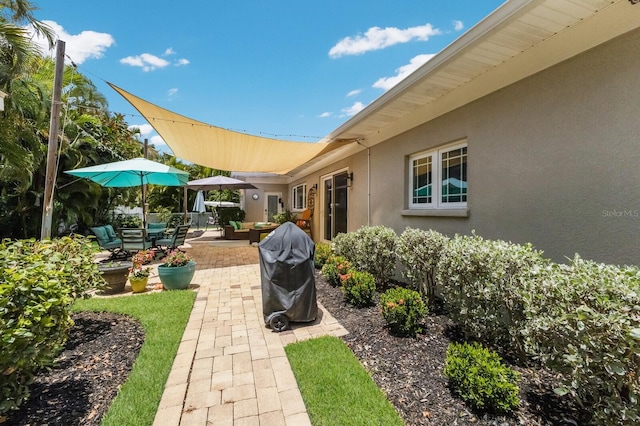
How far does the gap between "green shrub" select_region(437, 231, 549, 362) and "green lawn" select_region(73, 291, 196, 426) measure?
3415 millimetres

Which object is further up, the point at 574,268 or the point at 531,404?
the point at 574,268

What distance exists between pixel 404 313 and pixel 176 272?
4813mm

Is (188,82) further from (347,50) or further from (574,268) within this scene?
(574,268)

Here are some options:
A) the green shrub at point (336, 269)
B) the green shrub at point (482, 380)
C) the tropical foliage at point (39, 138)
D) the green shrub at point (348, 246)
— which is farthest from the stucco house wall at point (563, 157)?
the tropical foliage at point (39, 138)

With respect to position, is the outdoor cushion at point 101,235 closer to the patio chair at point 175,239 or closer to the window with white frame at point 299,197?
the patio chair at point 175,239

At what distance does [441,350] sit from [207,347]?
2964 millimetres

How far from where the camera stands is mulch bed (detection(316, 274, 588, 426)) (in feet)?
7.91

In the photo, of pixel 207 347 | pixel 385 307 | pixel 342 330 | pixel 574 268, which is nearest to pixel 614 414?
pixel 574 268

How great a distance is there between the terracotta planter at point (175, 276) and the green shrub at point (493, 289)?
523 centimetres

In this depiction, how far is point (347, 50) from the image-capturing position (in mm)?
10102

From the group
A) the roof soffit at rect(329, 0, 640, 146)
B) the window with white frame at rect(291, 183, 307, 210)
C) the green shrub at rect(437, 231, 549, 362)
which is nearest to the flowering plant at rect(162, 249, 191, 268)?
the roof soffit at rect(329, 0, 640, 146)

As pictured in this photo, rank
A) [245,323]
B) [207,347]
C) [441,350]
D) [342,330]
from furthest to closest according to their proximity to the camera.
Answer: [245,323] → [342,330] → [207,347] → [441,350]

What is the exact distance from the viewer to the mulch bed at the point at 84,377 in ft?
8.16

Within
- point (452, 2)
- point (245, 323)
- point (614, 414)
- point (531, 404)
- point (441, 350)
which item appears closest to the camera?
point (614, 414)
